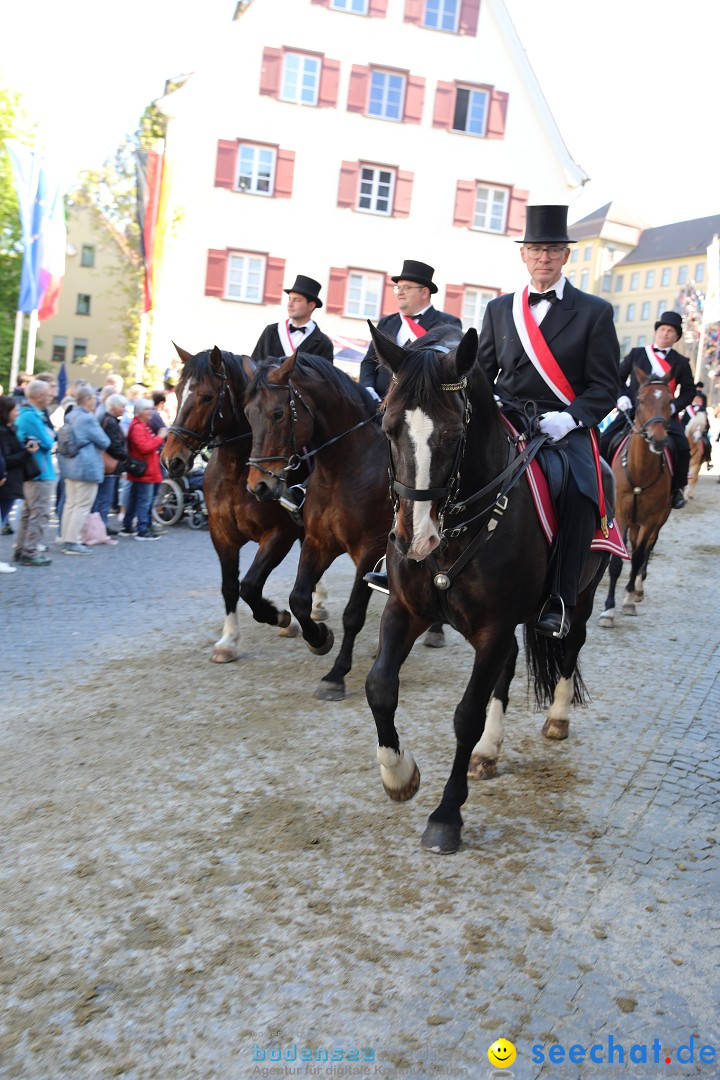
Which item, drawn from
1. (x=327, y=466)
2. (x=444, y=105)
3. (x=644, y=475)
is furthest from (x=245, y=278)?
(x=327, y=466)

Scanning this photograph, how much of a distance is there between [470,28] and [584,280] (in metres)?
80.8

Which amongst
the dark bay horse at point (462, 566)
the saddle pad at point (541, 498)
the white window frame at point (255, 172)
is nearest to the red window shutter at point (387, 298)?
the white window frame at point (255, 172)

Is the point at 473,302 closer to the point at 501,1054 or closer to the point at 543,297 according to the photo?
the point at 543,297

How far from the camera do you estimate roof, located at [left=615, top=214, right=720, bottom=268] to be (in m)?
98.9

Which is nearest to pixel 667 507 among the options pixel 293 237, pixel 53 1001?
pixel 53 1001

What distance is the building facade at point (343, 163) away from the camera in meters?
29.1

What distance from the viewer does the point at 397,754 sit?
4.40 metres

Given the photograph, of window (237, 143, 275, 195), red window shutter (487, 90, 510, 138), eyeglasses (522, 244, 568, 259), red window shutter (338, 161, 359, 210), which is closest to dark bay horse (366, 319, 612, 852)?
eyeglasses (522, 244, 568, 259)

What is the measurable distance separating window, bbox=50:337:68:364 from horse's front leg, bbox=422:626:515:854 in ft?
195

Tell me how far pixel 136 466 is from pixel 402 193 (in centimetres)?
1995

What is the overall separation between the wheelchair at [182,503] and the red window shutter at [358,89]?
61.8 ft

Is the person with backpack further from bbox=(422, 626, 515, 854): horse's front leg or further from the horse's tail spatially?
bbox=(422, 626, 515, 854): horse's front leg

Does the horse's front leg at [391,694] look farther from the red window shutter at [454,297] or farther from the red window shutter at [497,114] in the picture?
the red window shutter at [497,114]

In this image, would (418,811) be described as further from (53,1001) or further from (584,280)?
(584,280)
